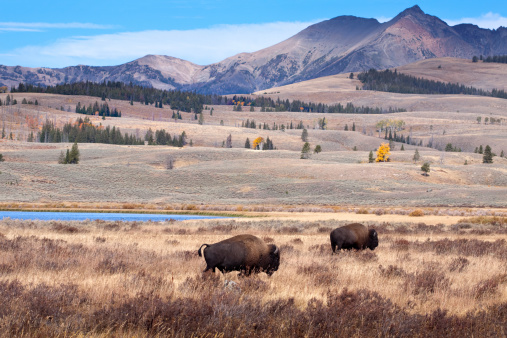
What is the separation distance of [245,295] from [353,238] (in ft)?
29.5

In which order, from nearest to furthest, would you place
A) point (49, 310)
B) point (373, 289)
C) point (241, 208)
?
1. point (49, 310)
2. point (373, 289)
3. point (241, 208)

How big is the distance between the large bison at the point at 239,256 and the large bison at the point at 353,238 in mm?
5906

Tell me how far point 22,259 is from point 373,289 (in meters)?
8.53

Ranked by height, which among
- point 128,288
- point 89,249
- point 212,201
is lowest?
point 212,201

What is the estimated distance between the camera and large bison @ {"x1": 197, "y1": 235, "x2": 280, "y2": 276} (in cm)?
1150

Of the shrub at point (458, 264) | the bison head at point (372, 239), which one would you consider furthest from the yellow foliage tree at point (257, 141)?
the shrub at point (458, 264)

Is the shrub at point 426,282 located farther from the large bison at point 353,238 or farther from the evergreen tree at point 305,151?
the evergreen tree at point 305,151

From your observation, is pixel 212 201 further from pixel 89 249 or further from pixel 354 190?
pixel 89 249

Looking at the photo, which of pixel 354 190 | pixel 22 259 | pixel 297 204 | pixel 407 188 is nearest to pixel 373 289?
pixel 22 259

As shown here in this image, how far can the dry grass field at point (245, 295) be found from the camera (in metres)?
7.46

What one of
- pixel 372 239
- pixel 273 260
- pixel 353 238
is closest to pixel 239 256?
pixel 273 260

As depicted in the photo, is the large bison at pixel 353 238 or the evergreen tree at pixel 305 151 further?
the evergreen tree at pixel 305 151

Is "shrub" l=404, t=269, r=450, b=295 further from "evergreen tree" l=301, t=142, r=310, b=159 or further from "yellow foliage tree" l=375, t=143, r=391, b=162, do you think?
"yellow foliage tree" l=375, t=143, r=391, b=162

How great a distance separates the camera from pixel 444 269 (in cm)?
1391
